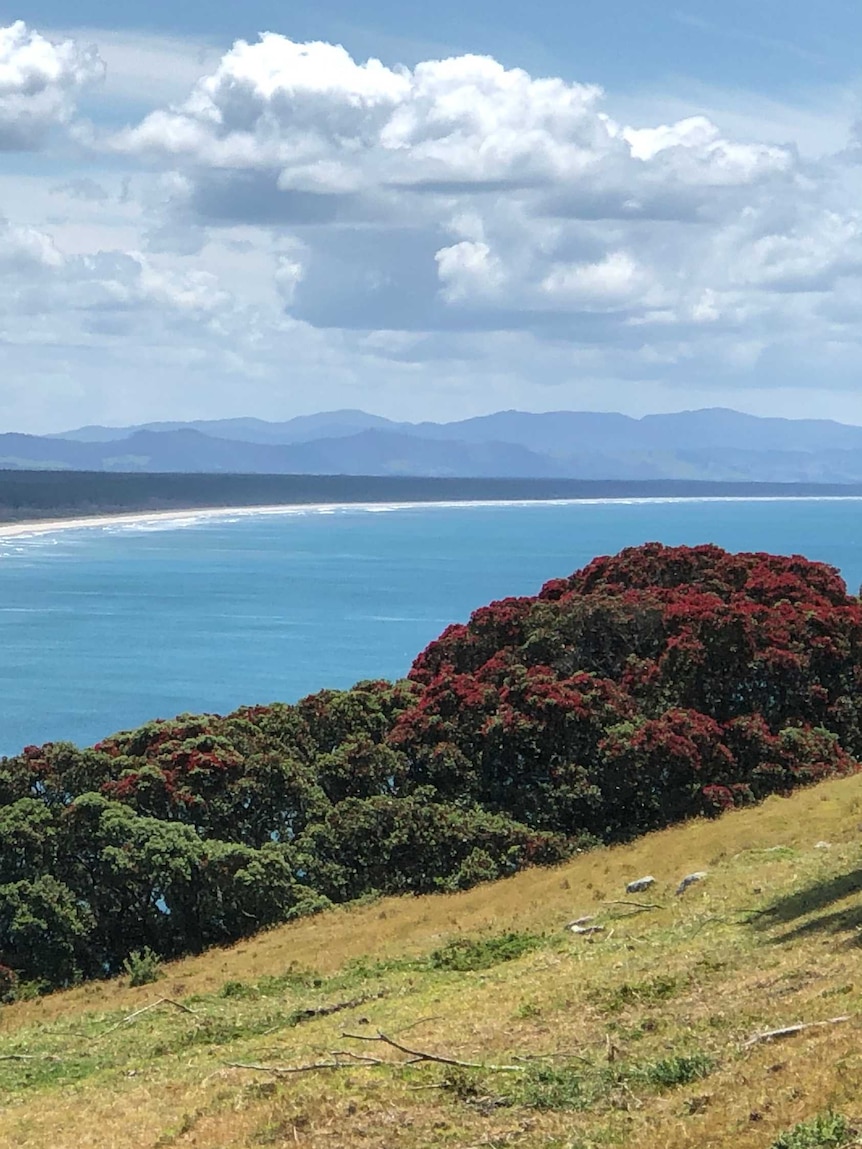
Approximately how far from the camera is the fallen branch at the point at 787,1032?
1489cm

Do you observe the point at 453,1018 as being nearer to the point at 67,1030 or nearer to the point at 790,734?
the point at 67,1030

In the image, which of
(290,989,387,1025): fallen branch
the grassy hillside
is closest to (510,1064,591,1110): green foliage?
the grassy hillside

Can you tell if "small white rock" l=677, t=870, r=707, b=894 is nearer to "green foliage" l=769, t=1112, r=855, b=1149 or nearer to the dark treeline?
the dark treeline

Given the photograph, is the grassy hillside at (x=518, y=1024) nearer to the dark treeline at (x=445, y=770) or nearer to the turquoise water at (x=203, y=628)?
the dark treeline at (x=445, y=770)

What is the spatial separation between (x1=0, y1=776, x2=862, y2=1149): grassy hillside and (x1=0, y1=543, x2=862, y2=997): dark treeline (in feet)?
8.03

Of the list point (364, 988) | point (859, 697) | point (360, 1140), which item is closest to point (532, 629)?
point (859, 697)

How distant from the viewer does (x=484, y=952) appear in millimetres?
23938

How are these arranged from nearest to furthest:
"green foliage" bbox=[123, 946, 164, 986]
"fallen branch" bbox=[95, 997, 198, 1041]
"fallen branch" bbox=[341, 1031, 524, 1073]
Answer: "fallen branch" bbox=[341, 1031, 524, 1073] < "fallen branch" bbox=[95, 997, 198, 1041] < "green foliage" bbox=[123, 946, 164, 986]

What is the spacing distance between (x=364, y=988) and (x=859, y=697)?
67.6 feet

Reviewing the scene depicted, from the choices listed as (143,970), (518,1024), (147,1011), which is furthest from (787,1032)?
(143,970)

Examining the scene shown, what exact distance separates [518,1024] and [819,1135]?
7.04 m

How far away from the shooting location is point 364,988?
2297cm

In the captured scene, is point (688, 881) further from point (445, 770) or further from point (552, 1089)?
point (445, 770)

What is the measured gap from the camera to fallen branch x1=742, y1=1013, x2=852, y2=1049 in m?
14.9
